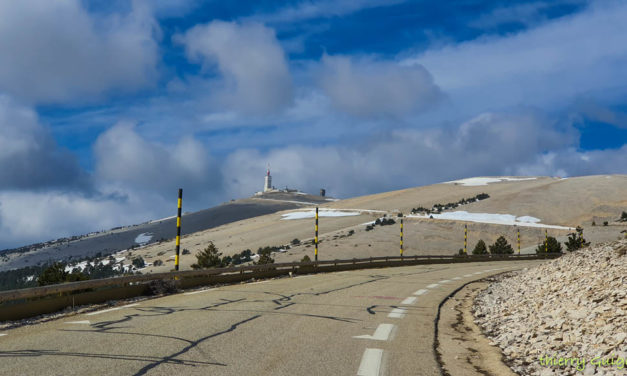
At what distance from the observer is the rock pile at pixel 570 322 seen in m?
5.88

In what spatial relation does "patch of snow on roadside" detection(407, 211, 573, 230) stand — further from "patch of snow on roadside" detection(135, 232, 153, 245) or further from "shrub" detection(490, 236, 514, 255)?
"patch of snow on roadside" detection(135, 232, 153, 245)

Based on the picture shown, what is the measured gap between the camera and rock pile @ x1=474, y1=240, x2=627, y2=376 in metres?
5.88

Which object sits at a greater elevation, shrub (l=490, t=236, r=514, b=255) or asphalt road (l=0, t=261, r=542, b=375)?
shrub (l=490, t=236, r=514, b=255)

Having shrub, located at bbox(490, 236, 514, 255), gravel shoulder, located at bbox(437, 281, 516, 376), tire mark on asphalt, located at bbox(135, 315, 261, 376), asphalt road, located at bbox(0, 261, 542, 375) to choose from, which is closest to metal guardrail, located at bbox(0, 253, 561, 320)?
asphalt road, located at bbox(0, 261, 542, 375)

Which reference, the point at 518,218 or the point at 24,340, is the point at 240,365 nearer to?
the point at 24,340

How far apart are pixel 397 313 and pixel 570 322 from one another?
365 cm

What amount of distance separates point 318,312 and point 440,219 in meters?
79.4

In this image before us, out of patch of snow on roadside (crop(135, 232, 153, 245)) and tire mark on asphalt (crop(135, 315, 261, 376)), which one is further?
patch of snow on roadside (crop(135, 232, 153, 245))

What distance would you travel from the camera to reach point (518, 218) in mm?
92125

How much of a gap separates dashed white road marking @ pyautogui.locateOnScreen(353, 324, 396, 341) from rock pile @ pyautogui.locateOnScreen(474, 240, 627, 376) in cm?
161

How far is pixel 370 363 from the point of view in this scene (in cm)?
606

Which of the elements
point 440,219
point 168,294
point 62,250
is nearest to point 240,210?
point 62,250

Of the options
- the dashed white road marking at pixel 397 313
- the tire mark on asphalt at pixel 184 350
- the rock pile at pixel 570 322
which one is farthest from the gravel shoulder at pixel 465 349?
the tire mark on asphalt at pixel 184 350

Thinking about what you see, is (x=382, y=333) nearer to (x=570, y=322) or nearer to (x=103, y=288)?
(x=570, y=322)
